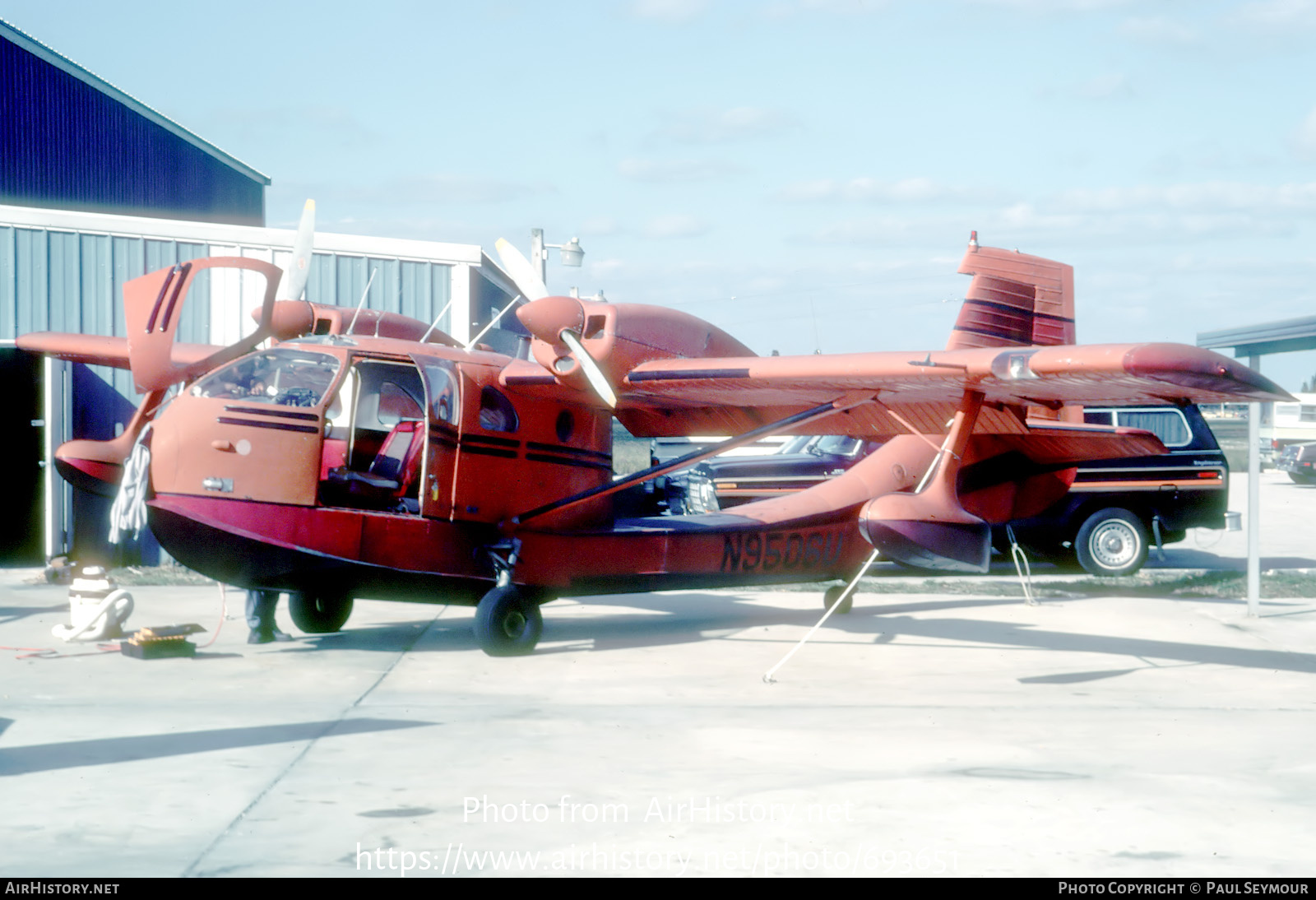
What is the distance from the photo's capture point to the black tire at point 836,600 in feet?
40.3

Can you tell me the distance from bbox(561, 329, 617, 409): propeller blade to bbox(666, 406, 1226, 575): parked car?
611 cm

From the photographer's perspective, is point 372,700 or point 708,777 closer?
point 708,777

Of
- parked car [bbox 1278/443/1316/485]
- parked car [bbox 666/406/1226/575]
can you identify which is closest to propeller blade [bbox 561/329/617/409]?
parked car [bbox 666/406/1226/575]

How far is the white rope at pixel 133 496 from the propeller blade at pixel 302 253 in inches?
103

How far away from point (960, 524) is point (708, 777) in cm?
369

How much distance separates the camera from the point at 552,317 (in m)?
9.46

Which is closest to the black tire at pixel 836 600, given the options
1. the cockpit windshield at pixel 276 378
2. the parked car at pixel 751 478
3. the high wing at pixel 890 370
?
the high wing at pixel 890 370

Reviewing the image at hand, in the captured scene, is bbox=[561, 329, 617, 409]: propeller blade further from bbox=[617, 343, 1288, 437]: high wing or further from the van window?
the van window

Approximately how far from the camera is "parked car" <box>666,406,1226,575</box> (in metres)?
15.4

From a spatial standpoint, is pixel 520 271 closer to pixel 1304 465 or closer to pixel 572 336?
pixel 572 336

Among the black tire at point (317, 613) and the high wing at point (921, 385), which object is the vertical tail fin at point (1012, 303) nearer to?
the high wing at point (921, 385)

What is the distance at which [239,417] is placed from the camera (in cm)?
871
